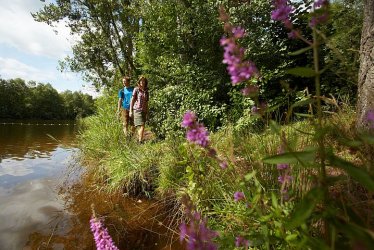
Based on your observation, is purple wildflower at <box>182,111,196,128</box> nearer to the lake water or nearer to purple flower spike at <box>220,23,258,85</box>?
purple flower spike at <box>220,23,258,85</box>

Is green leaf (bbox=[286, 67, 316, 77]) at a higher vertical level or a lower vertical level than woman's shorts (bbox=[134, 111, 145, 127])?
lower

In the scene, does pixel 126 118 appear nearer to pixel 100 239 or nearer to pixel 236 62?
pixel 100 239

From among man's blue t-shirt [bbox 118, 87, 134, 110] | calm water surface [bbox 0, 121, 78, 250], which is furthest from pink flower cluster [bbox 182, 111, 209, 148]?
man's blue t-shirt [bbox 118, 87, 134, 110]

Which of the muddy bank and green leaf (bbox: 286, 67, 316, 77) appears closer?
green leaf (bbox: 286, 67, 316, 77)

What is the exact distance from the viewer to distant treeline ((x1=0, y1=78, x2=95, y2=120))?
62531mm

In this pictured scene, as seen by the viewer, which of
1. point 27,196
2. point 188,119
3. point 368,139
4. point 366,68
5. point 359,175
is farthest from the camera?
point 27,196

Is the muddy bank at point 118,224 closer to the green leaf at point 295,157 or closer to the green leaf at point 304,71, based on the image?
the green leaf at point 295,157

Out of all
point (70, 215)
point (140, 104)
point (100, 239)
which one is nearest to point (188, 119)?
point (100, 239)

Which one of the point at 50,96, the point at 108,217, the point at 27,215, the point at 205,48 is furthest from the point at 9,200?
the point at 50,96

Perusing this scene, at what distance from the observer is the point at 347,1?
14312 millimetres

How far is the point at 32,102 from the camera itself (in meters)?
69.5

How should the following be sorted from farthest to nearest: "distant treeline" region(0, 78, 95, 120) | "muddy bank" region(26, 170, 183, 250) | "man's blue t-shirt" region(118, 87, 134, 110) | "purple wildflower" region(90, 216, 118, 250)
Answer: "distant treeline" region(0, 78, 95, 120) < "man's blue t-shirt" region(118, 87, 134, 110) < "muddy bank" region(26, 170, 183, 250) < "purple wildflower" region(90, 216, 118, 250)

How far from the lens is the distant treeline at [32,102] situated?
205 feet

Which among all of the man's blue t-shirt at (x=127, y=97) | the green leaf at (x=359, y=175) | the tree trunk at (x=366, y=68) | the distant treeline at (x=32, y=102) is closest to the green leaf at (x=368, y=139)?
the green leaf at (x=359, y=175)
